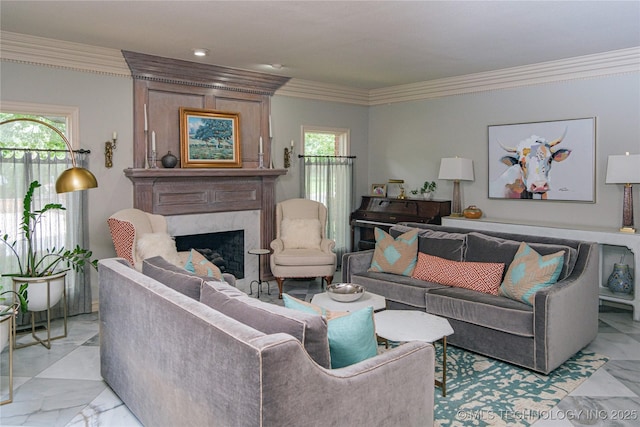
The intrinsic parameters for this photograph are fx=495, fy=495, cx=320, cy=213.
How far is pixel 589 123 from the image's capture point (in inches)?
199

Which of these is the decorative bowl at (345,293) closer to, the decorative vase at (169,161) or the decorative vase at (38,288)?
the decorative vase at (38,288)

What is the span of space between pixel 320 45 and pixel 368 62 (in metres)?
0.89

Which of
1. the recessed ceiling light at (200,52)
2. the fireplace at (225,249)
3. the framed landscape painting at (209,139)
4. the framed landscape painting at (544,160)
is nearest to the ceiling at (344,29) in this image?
the recessed ceiling light at (200,52)

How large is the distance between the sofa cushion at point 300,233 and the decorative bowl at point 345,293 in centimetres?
198

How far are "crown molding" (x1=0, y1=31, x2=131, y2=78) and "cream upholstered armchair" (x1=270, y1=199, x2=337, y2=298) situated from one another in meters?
2.33

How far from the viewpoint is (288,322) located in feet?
6.24

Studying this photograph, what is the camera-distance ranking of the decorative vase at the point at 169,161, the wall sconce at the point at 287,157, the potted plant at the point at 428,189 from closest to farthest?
the decorative vase at the point at 169,161 < the wall sconce at the point at 287,157 < the potted plant at the point at 428,189

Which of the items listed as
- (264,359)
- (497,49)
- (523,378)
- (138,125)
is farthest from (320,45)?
(264,359)

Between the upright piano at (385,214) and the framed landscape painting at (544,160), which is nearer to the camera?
the framed landscape painting at (544,160)

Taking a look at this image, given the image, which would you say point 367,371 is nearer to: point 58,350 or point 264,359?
point 264,359

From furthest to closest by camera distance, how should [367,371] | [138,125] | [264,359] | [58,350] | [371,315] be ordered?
1. [138,125]
2. [58,350]
3. [371,315]
4. [367,371]
5. [264,359]

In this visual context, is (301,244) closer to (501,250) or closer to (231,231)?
(231,231)

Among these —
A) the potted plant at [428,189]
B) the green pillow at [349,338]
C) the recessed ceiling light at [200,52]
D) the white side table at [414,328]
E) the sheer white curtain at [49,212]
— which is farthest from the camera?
the potted plant at [428,189]

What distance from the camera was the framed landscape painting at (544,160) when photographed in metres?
5.11
